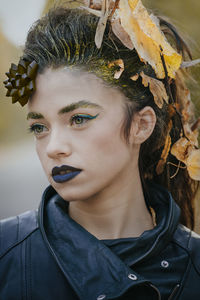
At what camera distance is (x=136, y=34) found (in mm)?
1775

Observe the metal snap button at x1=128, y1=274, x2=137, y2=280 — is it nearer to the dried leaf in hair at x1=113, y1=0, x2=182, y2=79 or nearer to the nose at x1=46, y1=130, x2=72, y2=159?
the nose at x1=46, y1=130, x2=72, y2=159

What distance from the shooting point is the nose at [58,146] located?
1734 mm

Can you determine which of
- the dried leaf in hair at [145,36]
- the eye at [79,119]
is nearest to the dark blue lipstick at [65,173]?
Answer: the eye at [79,119]

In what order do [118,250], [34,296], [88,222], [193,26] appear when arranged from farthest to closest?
[193,26]
[88,222]
[118,250]
[34,296]

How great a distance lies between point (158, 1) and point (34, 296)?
306 centimetres

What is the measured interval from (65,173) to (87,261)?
42 centimetres

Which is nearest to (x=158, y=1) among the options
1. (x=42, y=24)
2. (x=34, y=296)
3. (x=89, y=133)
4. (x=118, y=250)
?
(x=42, y=24)

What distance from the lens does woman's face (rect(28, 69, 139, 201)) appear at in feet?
5.78

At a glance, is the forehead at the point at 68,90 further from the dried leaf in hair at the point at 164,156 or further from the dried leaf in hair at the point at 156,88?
the dried leaf in hair at the point at 164,156

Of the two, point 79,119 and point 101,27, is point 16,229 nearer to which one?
point 79,119

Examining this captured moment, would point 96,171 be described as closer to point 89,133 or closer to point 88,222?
point 89,133

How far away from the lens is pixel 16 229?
197cm

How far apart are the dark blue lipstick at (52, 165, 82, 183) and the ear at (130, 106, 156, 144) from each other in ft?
1.20

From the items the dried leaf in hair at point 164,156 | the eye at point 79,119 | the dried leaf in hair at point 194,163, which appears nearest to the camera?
the eye at point 79,119
